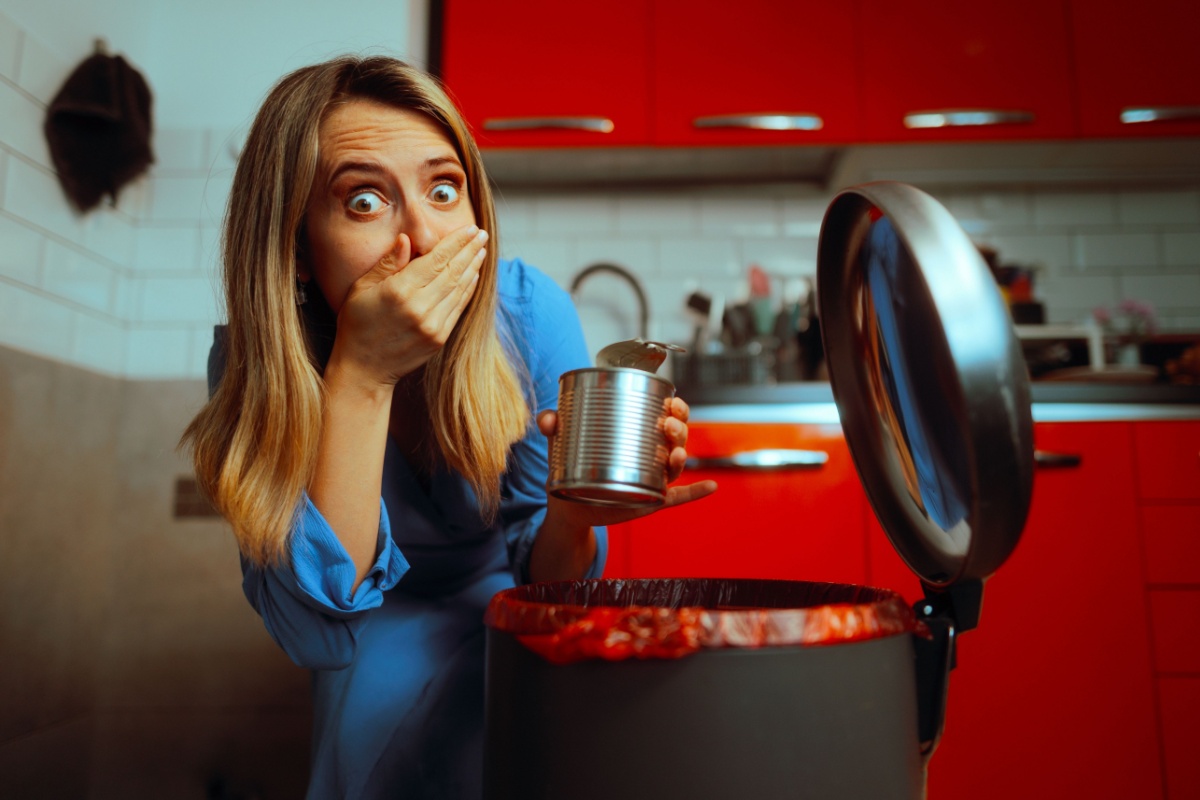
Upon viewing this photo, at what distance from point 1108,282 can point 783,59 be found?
0.97 meters

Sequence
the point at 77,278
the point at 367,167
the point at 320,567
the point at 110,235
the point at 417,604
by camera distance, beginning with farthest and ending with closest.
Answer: the point at 110,235 → the point at 77,278 → the point at 417,604 → the point at 367,167 → the point at 320,567

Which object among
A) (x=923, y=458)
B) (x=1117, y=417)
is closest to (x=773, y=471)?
(x=1117, y=417)

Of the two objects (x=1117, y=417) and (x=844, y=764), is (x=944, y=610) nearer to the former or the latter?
(x=844, y=764)

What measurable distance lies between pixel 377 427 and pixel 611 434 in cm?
24

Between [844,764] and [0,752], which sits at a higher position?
[844,764]

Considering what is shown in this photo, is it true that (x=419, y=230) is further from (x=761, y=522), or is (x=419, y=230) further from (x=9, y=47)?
(x=9, y=47)

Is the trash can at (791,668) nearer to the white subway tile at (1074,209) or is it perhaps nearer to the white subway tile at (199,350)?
the white subway tile at (199,350)

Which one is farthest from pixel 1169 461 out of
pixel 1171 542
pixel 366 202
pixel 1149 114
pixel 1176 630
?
pixel 366 202

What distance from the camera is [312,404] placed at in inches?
29.6

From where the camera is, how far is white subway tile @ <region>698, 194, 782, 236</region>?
2.03 metres

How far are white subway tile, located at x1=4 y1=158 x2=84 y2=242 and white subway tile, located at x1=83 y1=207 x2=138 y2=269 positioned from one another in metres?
0.03

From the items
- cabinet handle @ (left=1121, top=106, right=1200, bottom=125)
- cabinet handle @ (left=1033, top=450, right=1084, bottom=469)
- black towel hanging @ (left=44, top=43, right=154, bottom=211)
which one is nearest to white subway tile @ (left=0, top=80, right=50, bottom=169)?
black towel hanging @ (left=44, top=43, right=154, bottom=211)

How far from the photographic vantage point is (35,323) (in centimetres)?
144

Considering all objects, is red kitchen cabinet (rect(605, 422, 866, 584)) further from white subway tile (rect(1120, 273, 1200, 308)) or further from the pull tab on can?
white subway tile (rect(1120, 273, 1200, 308))
